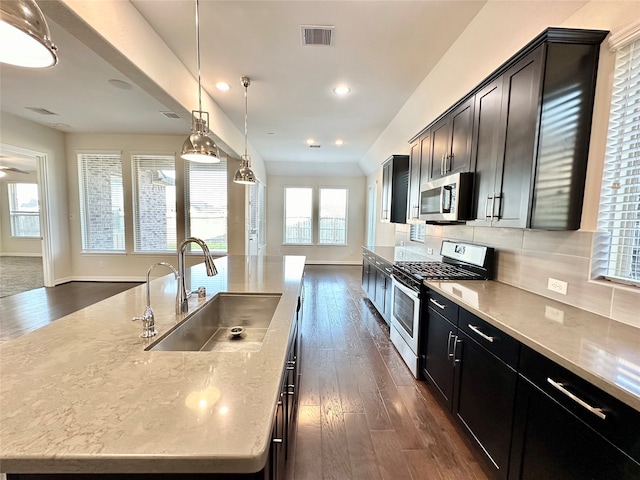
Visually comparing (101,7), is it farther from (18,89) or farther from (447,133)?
(18,89)

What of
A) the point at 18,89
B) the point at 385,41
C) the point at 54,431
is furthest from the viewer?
the point at 18,89

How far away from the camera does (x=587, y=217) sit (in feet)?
5.07

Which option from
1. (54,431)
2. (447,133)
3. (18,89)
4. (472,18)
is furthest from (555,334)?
(18,89)

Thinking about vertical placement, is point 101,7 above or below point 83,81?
below

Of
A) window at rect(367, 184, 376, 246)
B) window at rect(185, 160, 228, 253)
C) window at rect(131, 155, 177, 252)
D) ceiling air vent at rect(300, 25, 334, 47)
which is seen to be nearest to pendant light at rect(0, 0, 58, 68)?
ceiling air vent at rect(300, 25, 334, 47)

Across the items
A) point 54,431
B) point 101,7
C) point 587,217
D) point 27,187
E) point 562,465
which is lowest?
point 562,465

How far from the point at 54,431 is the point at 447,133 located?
297cm

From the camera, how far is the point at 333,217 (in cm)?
878

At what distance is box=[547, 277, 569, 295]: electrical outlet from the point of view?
65.9 inches

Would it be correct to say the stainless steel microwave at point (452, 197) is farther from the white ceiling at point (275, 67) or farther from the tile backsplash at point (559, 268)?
the white ceiling at point (275, 67)

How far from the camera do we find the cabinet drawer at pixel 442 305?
6.17ft

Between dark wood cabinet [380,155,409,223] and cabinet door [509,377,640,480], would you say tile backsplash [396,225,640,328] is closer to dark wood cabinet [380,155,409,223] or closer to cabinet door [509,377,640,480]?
cabinet door [509,377,640,480]

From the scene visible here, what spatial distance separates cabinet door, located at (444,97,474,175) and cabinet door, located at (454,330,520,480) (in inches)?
54.1

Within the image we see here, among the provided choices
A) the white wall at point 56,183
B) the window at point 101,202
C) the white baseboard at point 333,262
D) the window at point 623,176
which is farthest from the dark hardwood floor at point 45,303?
the window at point 623,176
